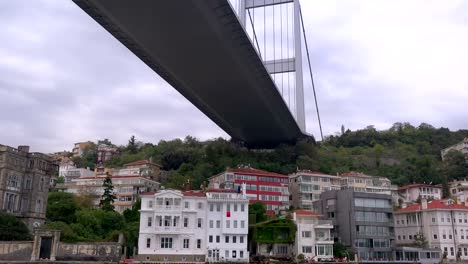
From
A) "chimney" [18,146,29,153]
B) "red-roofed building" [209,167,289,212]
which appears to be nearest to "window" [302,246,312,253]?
"red-roofed building" [209,167,289,212]

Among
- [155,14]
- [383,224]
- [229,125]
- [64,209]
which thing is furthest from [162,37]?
[229,125]

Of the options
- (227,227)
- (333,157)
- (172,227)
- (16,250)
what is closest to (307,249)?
(227,227)

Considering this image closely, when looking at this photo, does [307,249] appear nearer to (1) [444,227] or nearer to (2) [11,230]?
(1) [444,227]

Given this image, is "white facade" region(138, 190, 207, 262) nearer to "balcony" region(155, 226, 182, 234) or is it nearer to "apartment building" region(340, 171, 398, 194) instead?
"balcony" region(155, 226, 182, 234)

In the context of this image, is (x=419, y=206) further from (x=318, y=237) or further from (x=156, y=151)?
(x=156, y=151)

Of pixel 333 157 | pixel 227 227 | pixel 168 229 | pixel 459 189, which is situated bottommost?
pixel 168 229

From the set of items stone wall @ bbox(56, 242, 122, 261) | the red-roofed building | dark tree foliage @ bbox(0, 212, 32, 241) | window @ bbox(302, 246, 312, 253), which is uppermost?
the red-roofed building
